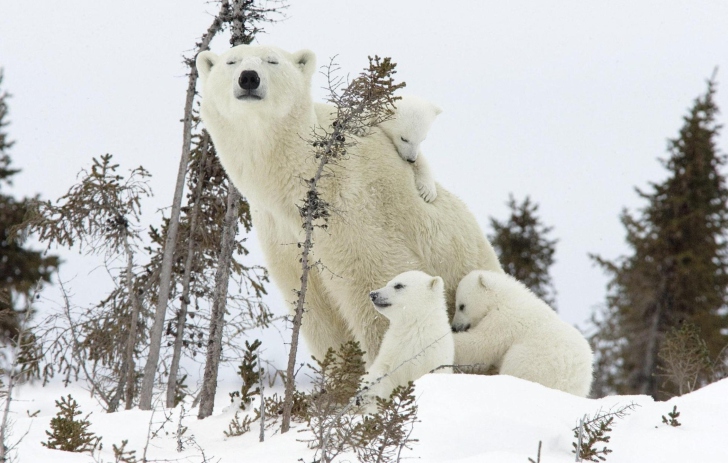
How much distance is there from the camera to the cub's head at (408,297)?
5809 mm

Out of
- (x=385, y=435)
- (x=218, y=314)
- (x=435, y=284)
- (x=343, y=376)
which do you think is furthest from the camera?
(x=218, y=314)

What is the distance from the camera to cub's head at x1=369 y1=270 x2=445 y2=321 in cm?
581

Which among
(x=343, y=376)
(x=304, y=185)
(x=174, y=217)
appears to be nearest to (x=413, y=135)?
(x=304, y=185)

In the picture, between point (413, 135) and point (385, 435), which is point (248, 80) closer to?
point (413, 135)

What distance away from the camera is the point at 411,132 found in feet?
22.2

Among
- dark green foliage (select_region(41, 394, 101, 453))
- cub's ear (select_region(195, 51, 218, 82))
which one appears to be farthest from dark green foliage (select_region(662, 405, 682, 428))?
cub's ear (select_region(195, 51, 218, 82))

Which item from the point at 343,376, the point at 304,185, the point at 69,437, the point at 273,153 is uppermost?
the point at 273,153

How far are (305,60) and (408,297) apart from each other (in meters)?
2.28

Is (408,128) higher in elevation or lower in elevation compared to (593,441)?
higher

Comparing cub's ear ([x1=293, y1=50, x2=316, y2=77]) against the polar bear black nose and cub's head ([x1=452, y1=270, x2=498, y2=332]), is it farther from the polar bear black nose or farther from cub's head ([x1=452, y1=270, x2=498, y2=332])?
cub's head ([x1=452, y1=270, x2=498, y2=332])

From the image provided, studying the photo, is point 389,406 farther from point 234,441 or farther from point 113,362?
point 113,362

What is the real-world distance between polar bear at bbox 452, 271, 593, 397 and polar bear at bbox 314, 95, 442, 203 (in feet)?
Answer: 3.05

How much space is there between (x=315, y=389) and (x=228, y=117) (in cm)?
247

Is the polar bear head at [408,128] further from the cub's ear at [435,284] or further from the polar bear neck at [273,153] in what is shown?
the cub's ear at [435,284]
